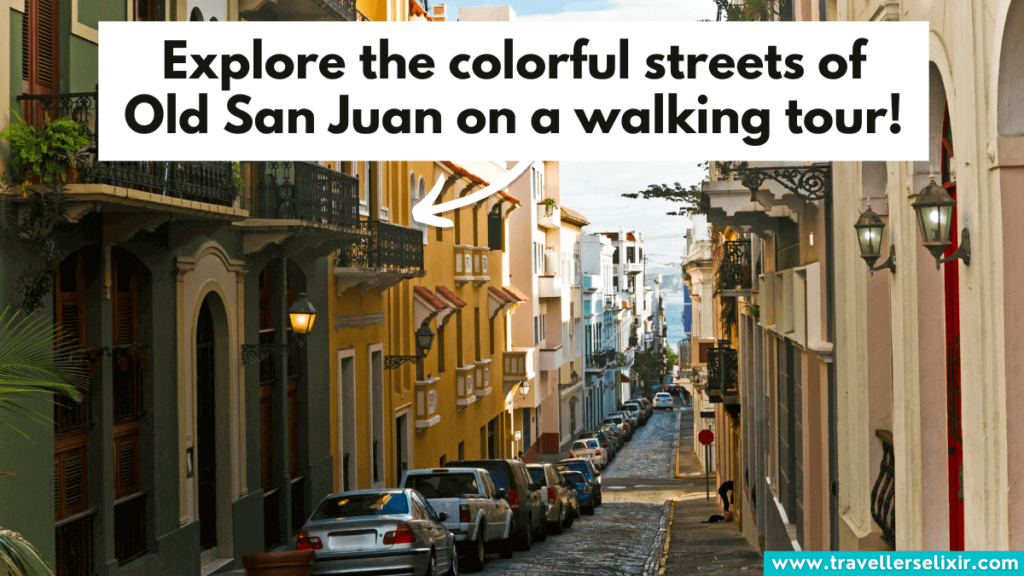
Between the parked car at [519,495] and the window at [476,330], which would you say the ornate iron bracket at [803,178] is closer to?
the parked car at [519,495]

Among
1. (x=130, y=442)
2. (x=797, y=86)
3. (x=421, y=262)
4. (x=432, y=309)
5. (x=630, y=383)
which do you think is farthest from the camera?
(x=630, y=383)

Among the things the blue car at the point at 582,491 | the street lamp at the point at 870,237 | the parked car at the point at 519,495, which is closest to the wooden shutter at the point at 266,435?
the parked car at the point at 519,495

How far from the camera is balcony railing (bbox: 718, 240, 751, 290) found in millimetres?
21484

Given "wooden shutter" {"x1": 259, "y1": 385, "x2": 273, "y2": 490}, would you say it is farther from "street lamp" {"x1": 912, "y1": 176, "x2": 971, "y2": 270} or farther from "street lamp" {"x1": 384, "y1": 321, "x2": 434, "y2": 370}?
"street lamp" {"x1": 912, "y1": 176, "x2": 971, "y2": 270}

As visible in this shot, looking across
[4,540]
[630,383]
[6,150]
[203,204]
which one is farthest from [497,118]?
[630,383]

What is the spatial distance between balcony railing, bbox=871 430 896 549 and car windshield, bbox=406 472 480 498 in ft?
29.3

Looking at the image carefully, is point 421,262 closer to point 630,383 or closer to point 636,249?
point 630,383

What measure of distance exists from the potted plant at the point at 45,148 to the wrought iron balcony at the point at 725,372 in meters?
17.0

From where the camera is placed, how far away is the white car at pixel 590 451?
46.2m

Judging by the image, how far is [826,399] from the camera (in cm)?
1181

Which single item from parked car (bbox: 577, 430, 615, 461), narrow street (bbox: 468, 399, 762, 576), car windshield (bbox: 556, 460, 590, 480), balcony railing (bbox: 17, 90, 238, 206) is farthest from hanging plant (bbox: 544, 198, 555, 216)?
balcony railing (bbox: 17, 90, 238, 206)

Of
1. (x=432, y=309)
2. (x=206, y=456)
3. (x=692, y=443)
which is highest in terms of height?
(x=432, y=309)

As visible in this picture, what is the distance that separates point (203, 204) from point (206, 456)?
14.8 feet

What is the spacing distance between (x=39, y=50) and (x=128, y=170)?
1.38 m
